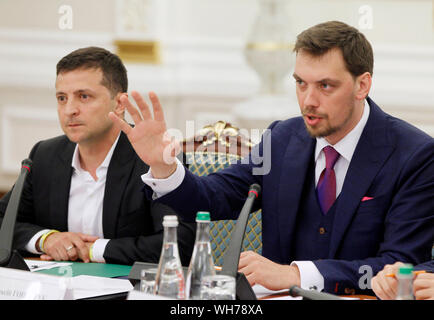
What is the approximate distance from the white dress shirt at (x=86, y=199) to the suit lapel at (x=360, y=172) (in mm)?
921

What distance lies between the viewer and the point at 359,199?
2.09 metres

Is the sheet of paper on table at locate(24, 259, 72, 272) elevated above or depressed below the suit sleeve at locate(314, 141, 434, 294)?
below

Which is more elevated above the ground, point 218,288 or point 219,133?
point 219,133

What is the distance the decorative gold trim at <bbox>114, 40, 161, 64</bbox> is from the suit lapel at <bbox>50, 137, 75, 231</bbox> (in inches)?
110

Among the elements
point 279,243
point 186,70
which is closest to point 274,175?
point 279,243

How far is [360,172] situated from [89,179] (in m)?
1.06

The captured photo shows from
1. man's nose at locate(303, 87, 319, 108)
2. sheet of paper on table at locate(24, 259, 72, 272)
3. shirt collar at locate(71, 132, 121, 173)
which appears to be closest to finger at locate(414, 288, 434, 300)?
man's nose at locate(303, 87, 319, 108)

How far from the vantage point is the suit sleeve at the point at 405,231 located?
1.93 metres

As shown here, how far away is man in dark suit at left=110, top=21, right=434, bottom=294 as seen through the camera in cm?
196

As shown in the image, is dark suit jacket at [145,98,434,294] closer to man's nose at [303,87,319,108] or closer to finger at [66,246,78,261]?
man's nose at [303,87,319,108]

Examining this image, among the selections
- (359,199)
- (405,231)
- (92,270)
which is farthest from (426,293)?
(92,270)

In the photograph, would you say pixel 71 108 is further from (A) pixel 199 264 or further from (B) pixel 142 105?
(A) pixel 199 264

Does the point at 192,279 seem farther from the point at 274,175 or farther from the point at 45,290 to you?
the point at 274,175

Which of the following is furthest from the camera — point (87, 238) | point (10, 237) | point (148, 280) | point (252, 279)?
point (87, 238)
